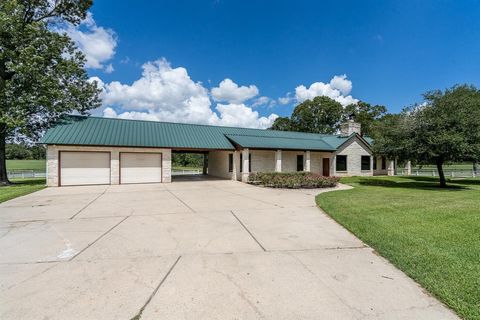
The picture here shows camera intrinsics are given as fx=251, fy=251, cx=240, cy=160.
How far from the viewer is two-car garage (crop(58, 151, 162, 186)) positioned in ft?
53.5

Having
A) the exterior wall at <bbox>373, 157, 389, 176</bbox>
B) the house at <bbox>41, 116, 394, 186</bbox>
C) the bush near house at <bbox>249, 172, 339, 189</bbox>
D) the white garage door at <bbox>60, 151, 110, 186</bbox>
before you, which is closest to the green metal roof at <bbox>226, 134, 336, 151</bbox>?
the house at <bbox>41, 116, 394, 186</bbox>

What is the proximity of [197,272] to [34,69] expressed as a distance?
1987 centimetres

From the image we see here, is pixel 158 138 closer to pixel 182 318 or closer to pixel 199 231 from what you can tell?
pixel 199 231

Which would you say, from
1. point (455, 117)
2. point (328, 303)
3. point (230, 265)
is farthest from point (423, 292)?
point (455, 117)

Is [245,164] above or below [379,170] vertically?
above

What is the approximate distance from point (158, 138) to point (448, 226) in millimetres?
17516

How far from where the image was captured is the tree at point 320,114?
1859 inches

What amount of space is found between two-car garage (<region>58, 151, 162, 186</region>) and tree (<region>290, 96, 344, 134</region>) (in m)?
36.6

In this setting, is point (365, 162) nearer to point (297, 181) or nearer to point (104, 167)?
point (297, 181)

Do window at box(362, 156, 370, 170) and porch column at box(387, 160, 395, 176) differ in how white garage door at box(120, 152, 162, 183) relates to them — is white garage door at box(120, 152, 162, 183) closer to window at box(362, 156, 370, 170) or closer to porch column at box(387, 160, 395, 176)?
window at box(362, 156, 370, 170)

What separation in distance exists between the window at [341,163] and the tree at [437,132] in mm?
7923

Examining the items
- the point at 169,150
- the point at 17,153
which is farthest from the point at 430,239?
the point at 17,153

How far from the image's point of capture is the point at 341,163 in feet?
83.1

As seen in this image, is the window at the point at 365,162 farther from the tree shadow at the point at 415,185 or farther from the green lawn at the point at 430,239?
the green lawn at the point at 430,239
